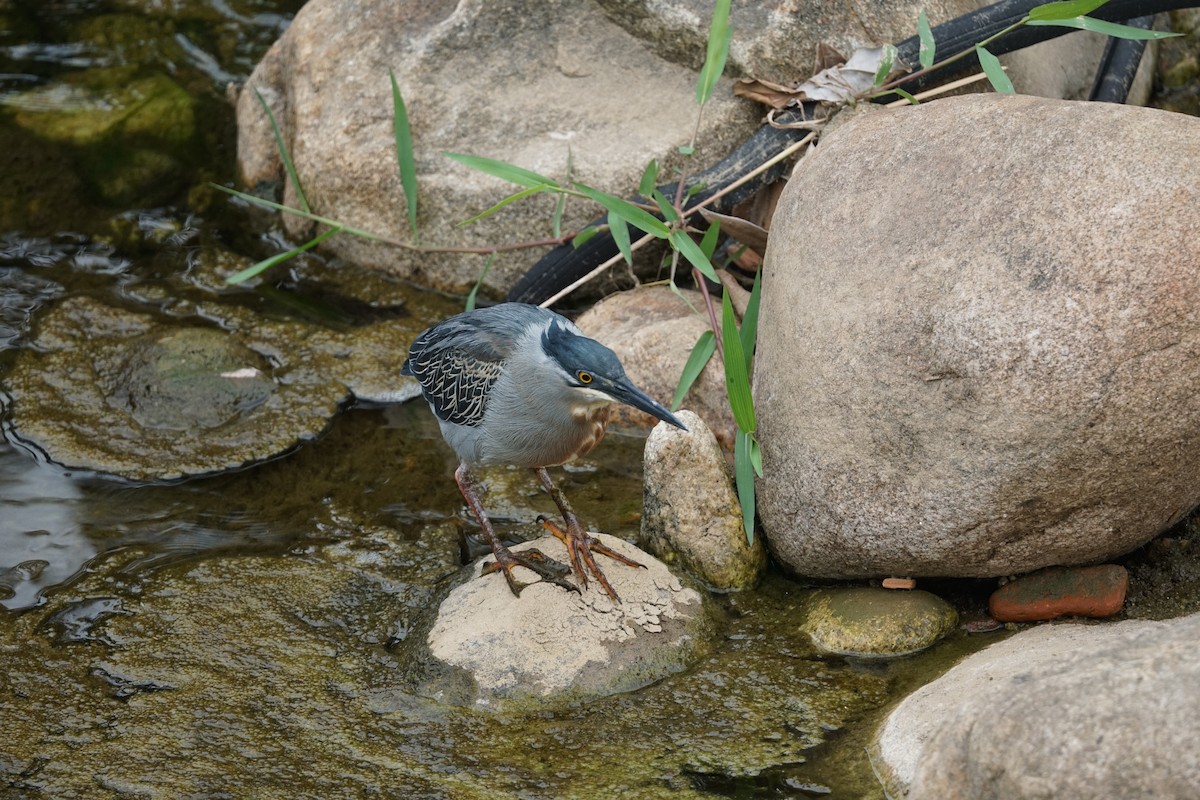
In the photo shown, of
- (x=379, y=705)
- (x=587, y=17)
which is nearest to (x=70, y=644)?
(x=379, y=705)

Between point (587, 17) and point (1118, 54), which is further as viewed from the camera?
point (587, 17)

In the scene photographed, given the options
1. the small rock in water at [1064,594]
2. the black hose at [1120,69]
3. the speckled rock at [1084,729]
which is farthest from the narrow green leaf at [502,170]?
the black hose at [1120,69]

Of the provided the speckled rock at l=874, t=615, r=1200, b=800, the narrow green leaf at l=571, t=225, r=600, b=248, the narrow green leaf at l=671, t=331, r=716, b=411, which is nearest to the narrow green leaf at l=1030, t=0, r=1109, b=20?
the narrow green leaf at l=671, t=331, r=716, b=411

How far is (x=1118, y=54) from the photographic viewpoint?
5523 mm

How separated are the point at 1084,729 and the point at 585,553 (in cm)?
188

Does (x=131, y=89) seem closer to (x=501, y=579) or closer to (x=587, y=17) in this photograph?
(x=587, y=17)

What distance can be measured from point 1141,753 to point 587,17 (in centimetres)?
490

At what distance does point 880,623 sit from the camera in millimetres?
3869

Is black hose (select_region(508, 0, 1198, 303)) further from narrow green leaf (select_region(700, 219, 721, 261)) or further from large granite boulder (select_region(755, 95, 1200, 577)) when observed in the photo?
large granite boulder (select_region(755, 95, 1200, 577))

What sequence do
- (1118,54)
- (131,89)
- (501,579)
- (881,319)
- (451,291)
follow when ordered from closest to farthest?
1. (881,319)
2. (501,579)
3. (1118,54)
4. (451,291)
5. (131,89)

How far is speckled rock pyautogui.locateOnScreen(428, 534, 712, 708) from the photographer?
3686mm

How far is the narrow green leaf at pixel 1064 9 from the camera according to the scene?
442 centimetres

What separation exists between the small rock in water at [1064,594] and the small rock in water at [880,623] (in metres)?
0.19

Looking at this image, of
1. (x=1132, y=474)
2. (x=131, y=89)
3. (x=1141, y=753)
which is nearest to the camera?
(x=1141, y=753)
